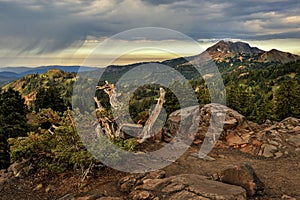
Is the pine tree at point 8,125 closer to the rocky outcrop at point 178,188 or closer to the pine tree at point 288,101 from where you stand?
the rocky outcrop at point 178,188

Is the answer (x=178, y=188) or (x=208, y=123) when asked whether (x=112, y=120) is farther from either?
(x=208, y=123)

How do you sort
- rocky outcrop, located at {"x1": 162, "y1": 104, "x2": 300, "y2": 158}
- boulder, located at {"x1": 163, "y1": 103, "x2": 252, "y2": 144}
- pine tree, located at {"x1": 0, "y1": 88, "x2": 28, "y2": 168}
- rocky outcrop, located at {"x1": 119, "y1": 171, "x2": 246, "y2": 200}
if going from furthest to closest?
pine tree, located at {"x1": 0, "y1": 88, "x2": 28, "y2": 168} → boulder, located at {"x1": 163, "y1": 103, "x2": 252, "y2": 144} → rocky outcrop, located at {"x1": 162, "y1": 104, "x2": 300, "y2": 158} → rocky outcrop, located at {"x1": 119, "y1": 171, "x2": 246, "y2": 200}

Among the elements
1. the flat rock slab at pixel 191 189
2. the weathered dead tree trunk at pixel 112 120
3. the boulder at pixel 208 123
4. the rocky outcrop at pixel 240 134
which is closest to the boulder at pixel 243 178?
the flat rock slab at pixel 191 189

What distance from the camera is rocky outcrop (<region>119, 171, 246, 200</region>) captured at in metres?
Result: 12.6

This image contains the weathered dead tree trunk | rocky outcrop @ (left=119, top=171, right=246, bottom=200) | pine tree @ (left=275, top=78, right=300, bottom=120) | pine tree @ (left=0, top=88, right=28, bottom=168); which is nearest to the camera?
rocky outcrop @ (left=119, top=171, right=246, bottom=200)

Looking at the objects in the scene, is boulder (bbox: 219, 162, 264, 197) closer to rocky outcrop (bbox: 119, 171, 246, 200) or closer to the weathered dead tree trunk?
rocky outcrop (bbox: 119, 171, 246, 200)

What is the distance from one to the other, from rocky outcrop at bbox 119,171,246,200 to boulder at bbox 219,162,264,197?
67 cm

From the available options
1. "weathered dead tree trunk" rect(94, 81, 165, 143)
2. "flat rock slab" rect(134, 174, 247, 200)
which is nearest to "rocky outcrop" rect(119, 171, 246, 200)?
"flat rock slab" rect(134, 174, 247, 200)

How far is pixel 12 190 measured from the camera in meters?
20.1

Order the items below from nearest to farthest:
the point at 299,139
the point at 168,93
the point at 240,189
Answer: the point at 240,189 < the point at 299,139 < the point at 168,93

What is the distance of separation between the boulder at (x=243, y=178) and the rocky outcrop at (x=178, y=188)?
666mm

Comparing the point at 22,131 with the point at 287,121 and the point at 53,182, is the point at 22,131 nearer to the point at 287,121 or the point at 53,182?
the point at 53,182

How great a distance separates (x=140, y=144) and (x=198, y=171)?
6710 mm

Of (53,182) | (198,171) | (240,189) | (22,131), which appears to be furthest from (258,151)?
(22,131)
